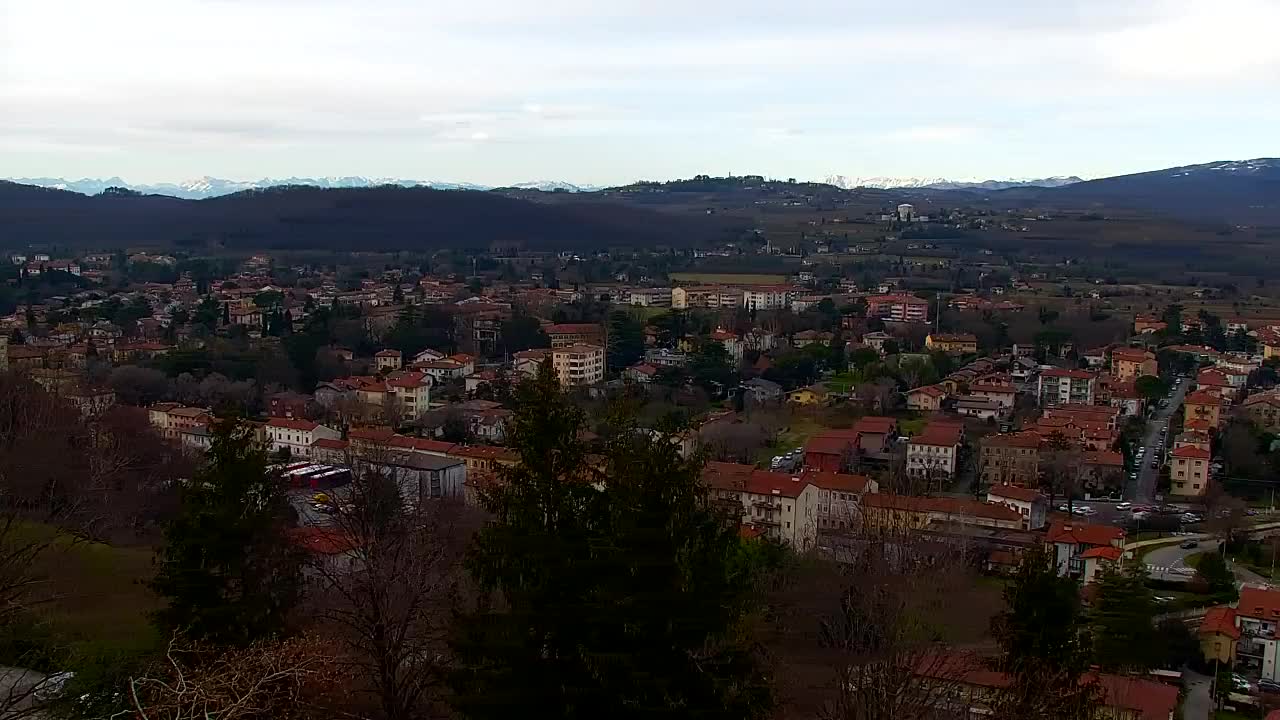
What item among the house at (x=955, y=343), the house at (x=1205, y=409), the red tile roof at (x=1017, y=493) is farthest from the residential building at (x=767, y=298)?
the red tile roof at (x=1017, y=493)

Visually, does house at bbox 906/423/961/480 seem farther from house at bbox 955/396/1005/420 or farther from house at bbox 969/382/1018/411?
house at bbox 969/382/1018/411

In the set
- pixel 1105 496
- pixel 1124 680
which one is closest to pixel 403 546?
pixel 1124 680

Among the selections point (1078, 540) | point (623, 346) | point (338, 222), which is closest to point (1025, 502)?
point (1078, 540)

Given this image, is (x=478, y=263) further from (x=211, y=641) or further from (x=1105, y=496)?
(x=211, y=641)

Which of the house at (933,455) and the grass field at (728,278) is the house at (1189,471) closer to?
the house at (933,455)

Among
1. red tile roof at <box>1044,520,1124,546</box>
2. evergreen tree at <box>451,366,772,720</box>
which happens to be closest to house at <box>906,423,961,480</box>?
red tile roof at <box>1044,520,1124,546</box>

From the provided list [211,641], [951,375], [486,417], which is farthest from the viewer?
[951,375]

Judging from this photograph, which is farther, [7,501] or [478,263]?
[478,263]
